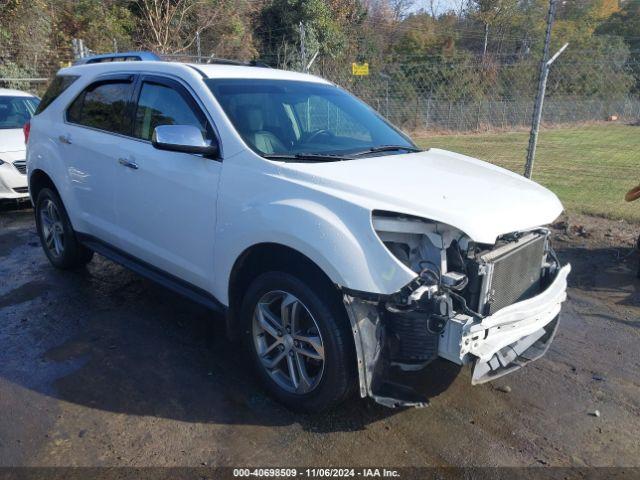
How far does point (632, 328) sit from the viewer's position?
4.53 meters

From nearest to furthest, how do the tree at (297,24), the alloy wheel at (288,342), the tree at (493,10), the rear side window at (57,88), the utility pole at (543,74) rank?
1. the alloy wheel at (288,342)
2. the rear side window at (57,88)
3. the utility pole at (543,74)
4. the tree at (297,24)
5. the tree at (493,10)

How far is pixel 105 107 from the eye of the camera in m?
4.55

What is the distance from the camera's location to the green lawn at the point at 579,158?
8.61 metres

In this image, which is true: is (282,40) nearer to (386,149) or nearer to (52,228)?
(52,228)

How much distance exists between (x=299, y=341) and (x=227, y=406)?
0.63 meters

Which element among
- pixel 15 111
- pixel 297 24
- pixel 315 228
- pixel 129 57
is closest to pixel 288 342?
pixel 315 228

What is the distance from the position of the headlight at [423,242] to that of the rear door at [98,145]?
236 cm

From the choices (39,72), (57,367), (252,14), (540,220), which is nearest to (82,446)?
(57,367)

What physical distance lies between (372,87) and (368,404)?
19.2m

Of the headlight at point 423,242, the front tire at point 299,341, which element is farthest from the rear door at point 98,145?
the headlight at point 423,242

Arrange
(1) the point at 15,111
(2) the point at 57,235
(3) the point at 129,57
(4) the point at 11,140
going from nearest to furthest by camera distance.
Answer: (3) the point at 129,57, (2) the point at 57,235, (4) the point at 11,140, (1) the point at 15,111

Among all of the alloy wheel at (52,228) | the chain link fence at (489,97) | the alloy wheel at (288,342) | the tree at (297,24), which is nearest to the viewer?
the alloy wheel at (288,342)

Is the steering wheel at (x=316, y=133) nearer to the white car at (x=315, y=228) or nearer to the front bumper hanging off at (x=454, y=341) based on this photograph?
the white car at (x=315, y=228)

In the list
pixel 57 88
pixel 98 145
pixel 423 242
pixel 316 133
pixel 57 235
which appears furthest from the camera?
pixel 57 235
